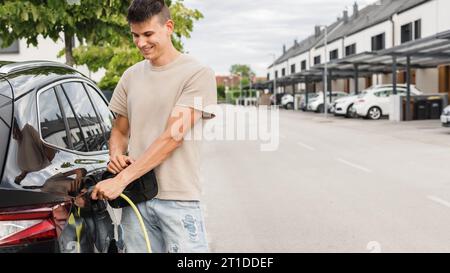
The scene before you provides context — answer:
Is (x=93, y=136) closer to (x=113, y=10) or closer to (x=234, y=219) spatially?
(x=234, y=219)

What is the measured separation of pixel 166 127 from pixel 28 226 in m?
0.73

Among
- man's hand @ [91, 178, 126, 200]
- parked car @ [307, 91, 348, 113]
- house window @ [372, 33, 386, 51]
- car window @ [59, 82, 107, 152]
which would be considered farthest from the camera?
parked car @ [307, 91, 348, 113]

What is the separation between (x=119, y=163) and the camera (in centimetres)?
276

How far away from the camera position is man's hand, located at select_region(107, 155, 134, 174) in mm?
2748

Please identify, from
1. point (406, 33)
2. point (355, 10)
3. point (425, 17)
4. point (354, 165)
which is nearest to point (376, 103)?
point (425, 17)

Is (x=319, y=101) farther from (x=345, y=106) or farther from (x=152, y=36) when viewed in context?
(x=152, y=36)

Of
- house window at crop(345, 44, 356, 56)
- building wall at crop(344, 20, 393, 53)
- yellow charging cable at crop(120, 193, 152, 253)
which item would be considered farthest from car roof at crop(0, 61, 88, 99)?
house window at crop(345, 44, 356, 56)

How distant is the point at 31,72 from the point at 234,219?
438 centimetres

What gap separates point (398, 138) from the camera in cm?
1941

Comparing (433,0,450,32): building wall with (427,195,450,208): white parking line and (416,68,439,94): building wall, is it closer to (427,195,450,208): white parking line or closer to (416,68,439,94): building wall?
(416,68,439,94): building wall

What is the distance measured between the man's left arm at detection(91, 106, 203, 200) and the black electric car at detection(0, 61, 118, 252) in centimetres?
17

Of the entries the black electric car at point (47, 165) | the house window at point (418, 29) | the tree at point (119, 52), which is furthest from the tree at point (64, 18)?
the house window at point (418, 29)

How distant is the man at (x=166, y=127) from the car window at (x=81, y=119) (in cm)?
73
